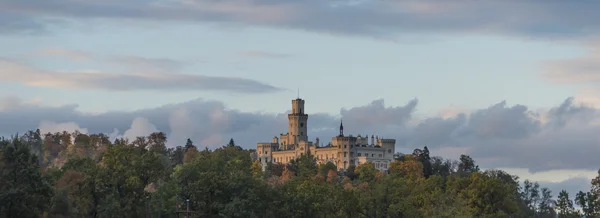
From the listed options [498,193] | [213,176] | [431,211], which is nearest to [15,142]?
[213,176]

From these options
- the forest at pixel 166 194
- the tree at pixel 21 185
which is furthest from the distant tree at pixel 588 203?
the tree at pixel 21 185

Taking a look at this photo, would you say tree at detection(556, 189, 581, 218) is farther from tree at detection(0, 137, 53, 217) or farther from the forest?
tree at detection(0, 137, 53, 217)

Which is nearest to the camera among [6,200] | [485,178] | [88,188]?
[6,200]

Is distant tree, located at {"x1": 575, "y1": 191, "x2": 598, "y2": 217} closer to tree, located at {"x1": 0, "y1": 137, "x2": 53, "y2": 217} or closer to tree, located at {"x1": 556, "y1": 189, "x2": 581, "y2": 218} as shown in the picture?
tree, located at {"x1": 556, "y1": 189, "x2": 581, "y2": 218}

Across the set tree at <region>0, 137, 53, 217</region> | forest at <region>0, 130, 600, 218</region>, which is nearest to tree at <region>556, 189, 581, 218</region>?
forest at <region>0, 130, 600, 218</region>

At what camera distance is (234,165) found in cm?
10869

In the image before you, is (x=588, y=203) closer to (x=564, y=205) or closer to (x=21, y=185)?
(x=564, y=205)

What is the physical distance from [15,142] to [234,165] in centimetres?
2564

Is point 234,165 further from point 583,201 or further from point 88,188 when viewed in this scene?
point 583,201

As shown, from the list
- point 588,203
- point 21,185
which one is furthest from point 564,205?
point 21,185

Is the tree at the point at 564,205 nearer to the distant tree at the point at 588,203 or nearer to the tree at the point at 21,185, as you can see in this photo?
the distant tree at the point at 588,203

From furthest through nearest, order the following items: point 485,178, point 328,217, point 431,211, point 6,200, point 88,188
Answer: point 485,178 → point 431,211 → point 328,217 → point 88,188 → point 6,200

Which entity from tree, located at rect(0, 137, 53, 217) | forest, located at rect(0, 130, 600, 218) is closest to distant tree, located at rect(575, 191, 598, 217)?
forest, located at rect(0, 130, 600, 218)

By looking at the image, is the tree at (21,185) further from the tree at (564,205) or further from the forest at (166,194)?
the tree at (564,205)
